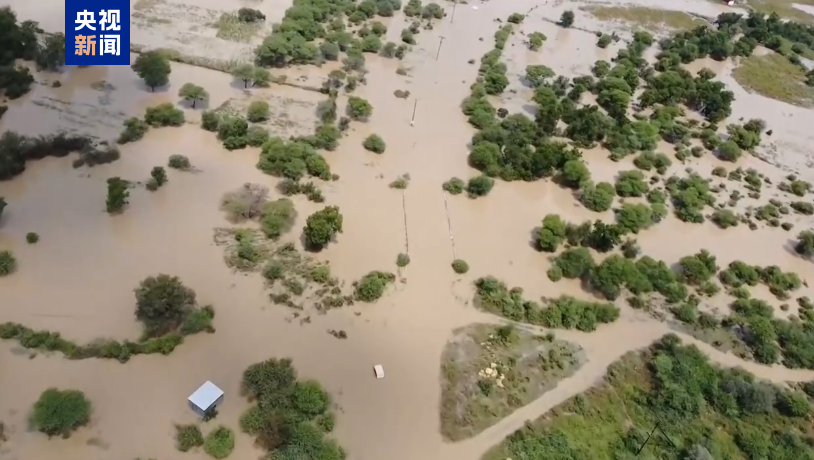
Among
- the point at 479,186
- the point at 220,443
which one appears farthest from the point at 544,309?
the point at 220,443

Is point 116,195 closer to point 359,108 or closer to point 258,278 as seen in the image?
point 258,278

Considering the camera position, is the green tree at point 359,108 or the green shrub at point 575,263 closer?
the green shrub at point 575,263

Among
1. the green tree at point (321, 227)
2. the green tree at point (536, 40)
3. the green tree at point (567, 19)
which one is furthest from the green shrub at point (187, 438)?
the green tree at point (567, 19)

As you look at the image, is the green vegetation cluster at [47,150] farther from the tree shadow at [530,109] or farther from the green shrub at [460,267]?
the tree shadow at [530,109]

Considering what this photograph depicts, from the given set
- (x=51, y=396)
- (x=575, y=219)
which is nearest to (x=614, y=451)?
(x=575, y=219)

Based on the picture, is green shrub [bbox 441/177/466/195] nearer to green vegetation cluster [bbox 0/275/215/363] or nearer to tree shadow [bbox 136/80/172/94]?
green vegetation cluster [bbox 0/275/215/363]

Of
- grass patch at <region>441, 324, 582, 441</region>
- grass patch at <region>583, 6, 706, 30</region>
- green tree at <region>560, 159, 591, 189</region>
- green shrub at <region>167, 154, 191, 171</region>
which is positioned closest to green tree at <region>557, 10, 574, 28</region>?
grass patch at <region>583, 6, 706, 30</region>

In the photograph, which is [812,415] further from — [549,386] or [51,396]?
[51,396]
